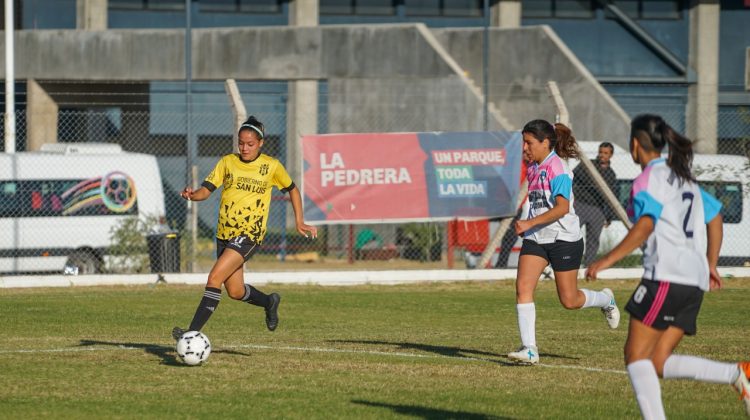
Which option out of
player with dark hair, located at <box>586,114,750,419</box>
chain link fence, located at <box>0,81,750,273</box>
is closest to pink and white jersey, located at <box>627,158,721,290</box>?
player with dark hair, located at <box>586,114,750,419</box>

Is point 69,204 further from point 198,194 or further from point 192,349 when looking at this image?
point 192,349

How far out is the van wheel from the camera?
21078 millimetres

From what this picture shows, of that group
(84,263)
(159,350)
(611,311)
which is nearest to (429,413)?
(159,350)

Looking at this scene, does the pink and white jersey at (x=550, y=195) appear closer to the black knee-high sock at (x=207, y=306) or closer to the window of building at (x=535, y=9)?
the black knee-high sock at (x=207, y=306)

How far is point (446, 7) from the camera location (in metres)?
40.8

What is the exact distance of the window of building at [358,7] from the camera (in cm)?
3984

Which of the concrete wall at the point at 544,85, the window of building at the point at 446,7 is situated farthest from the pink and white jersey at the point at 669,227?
the window of building at the point at 446,7

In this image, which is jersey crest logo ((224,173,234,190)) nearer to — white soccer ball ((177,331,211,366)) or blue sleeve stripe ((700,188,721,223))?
white soccer ball ((177,331,211,366))

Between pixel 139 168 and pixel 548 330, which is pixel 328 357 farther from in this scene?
pixel 139 168

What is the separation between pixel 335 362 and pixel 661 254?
4074 mm

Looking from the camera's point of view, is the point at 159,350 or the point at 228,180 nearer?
the point at 228,180

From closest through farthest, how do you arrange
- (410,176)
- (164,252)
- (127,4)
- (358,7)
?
(164,252)
(410,176)
(127,4)
(358,7)

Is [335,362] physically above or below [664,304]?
below

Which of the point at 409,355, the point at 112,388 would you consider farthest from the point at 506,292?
the point at 112,388
